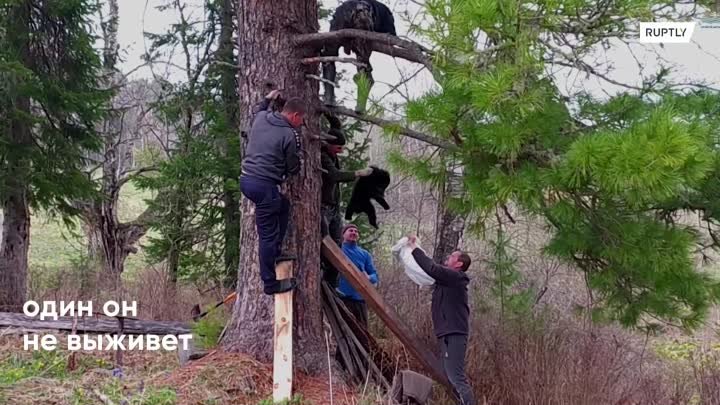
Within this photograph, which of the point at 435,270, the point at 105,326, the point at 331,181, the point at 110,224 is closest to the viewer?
the point at 435,270

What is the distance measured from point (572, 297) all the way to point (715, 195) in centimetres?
528

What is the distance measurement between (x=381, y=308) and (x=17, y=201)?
6756mm

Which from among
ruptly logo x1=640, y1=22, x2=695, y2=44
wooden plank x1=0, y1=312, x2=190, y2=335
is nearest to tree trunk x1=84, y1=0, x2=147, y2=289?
wooden plank x1=0, y1=312, x2=190, y2=335

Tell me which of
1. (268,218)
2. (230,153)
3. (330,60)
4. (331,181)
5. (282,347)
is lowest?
(282,347)

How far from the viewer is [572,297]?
9.91 meters

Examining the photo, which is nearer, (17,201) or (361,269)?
(361,269)

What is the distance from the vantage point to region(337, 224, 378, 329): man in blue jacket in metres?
7.41

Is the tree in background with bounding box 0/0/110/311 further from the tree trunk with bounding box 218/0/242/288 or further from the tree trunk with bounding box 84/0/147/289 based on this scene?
the tree trunk with bounding box 218/0/242/288

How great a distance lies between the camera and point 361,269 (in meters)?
7.36

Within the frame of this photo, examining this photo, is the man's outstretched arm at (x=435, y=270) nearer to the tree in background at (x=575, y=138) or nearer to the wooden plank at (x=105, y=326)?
the tree in background at (x=575, y=138)

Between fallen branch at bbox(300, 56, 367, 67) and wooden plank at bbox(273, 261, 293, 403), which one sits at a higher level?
fallen branch at bbox(300, 56, 367, 67)

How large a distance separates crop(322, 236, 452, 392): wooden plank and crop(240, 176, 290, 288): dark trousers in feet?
2.19

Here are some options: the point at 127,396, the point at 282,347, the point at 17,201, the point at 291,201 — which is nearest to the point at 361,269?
the point at 291,201

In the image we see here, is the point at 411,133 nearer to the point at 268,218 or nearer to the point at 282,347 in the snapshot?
the point at 268,218
